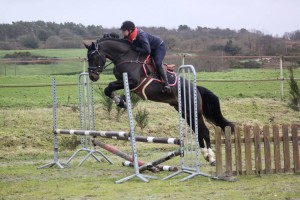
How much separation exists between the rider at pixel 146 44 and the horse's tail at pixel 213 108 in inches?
32.4

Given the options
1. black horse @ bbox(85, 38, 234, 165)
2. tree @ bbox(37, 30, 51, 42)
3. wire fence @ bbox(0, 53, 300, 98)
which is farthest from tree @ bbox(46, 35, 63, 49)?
black horse @ bbox(85, 38, 234, 165)

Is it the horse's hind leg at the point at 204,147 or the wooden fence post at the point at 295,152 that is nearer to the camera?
the wooden fence post at the point at 295,152

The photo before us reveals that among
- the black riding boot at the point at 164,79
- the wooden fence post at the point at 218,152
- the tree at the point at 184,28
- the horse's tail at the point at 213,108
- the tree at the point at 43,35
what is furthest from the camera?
the tree at the point at 184,28

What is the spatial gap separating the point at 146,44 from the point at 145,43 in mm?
24

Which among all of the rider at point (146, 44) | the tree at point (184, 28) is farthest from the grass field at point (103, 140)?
the tree at point (184, 28)

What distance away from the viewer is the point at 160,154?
10.7m

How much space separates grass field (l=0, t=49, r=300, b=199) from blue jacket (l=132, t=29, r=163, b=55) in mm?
1941

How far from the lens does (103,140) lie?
41.3 feet

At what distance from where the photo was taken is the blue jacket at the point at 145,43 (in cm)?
845

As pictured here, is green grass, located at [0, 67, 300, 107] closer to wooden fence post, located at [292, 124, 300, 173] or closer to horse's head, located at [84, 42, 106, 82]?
horse's head, located at [84, 42, 106, 82]

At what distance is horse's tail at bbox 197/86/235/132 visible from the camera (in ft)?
29.9

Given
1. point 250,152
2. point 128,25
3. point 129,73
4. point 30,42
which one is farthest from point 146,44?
point 30,42

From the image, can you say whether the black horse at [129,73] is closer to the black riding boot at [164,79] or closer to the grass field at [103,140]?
the black riding boot at [164,79]

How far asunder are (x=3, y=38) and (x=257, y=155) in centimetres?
2779
